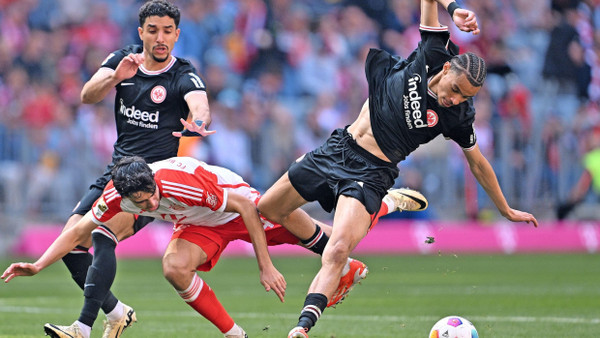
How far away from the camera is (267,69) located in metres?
21.7

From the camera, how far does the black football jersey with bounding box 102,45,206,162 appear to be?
895cm

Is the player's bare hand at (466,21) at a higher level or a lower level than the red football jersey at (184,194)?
higher

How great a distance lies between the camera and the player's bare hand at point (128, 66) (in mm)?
8594

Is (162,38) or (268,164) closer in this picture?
(162,38)

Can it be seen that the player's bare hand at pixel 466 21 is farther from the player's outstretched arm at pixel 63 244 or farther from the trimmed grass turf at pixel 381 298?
the player's outstretched arm at pixel 63 244

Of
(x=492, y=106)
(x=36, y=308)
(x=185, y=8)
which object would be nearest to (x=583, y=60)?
(x=492, y=106)

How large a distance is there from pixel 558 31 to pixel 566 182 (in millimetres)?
3443

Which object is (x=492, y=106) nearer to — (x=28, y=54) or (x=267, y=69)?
(x=267, y=69)

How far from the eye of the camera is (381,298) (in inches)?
518

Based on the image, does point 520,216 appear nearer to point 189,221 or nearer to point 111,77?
point 189,221

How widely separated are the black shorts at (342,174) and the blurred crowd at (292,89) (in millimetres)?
10555

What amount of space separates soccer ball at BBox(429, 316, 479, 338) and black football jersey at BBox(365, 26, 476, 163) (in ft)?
4.72

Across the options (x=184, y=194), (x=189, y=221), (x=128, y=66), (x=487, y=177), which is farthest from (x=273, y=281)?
(x=128, y=66)

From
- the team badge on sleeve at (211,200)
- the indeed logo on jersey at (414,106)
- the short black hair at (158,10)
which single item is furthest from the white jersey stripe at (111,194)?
the indeed logo on jersey at (414,106)
